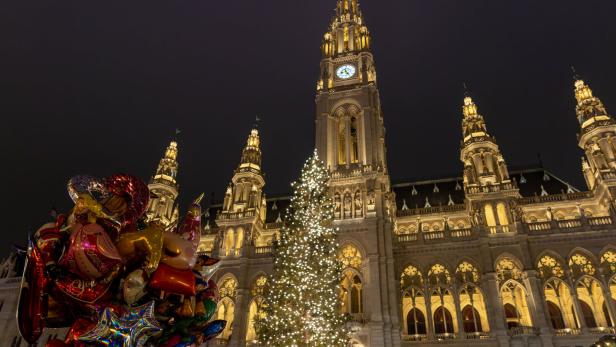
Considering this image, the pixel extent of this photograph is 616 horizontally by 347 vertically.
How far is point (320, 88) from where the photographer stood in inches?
1623

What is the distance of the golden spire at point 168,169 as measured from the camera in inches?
1783

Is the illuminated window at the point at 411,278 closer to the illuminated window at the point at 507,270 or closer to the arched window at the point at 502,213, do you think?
the illuminated window at the point at 507,270

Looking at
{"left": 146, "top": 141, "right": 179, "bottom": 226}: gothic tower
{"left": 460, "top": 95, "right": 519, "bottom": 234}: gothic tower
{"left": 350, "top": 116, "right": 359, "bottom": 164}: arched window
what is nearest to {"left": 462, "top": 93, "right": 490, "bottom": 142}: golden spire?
{"left": 460, "top": 95, "right": 519, "bottom": 234}: gothic tower

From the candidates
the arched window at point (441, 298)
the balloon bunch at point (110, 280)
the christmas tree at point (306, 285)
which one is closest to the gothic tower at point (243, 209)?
the arched window at point (441, 298)

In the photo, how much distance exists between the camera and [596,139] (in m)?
33.8

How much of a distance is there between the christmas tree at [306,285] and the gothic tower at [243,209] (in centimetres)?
1635

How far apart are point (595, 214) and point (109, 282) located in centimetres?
3908

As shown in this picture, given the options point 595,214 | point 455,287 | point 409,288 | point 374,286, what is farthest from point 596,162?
point 374,286

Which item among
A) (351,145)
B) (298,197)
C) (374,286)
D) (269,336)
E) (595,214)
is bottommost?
(269,336)

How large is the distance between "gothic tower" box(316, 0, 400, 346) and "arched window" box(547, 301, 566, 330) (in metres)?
10.9

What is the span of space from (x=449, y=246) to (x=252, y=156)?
2191cm

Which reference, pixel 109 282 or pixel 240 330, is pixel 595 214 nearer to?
pixel 240 330

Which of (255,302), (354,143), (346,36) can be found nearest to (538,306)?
(354,143)

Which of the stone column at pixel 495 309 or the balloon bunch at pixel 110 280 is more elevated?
the stone column at pixel 495 309
